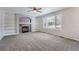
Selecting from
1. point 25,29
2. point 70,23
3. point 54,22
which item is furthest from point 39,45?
point 25,29

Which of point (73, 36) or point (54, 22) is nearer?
point (73, 36)

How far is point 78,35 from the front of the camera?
5395 mm

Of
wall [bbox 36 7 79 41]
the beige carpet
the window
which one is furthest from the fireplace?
the beige carpet

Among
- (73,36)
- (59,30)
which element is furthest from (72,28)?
(59,30)

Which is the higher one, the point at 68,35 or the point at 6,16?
the point at 6,16

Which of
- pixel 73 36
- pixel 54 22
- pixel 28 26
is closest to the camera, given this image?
pixel 73 36

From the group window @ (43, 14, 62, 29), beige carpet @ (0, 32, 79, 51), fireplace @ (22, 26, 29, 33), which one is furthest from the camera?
fireplace @ (22, 26, 29, 33)

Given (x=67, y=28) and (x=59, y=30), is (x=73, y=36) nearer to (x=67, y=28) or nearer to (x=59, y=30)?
(x=67, y=28)

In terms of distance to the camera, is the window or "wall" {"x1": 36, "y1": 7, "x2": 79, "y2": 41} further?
the window

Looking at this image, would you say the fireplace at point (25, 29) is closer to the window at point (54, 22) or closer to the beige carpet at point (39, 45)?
the window at point (54, 22)

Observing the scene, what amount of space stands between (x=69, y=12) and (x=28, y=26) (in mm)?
6275

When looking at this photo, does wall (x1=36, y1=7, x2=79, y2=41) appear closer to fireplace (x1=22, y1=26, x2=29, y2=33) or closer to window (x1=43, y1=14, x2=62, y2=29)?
window (x1=43, y1=14, x2=62, y2=29)

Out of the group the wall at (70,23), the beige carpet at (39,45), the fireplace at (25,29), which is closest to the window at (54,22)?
the wall at (70,23)

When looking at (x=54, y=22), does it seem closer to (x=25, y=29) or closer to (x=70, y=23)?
(x=70, y=23)
